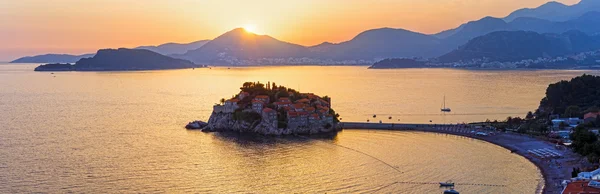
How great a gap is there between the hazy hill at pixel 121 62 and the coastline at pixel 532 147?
127 meters

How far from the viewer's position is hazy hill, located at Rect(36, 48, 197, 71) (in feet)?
480

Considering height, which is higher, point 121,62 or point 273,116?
point 121,62

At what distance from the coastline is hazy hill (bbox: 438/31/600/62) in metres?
132

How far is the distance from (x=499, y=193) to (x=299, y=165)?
323 inches

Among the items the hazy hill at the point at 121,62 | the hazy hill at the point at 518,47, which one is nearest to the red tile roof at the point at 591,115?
the hazy hill at the point at 518,47

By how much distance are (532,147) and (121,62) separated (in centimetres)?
13983

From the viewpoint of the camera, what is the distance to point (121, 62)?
154 meters

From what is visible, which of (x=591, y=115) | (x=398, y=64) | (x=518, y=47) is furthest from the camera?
(x=518, y=47)

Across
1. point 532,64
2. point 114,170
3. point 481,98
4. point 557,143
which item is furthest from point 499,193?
point 532,64

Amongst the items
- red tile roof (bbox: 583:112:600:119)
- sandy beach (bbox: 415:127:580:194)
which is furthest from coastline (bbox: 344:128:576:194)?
red tile roof (bbox: 583:112:600:119)

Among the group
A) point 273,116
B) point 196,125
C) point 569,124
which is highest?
point 273,116

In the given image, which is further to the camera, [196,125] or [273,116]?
[196,125]

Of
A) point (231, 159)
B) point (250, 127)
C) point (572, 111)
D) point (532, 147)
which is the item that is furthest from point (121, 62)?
point (532, 147)

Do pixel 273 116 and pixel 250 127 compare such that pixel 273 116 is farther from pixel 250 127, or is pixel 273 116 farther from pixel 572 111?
pixel 572 111
